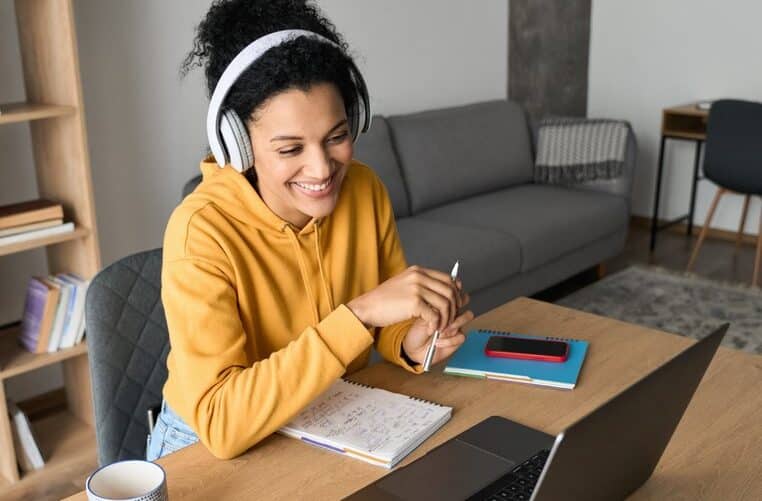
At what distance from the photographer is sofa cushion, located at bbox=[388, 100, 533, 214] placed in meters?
3.57

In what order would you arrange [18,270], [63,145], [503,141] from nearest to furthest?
[63,145] → [18,270] → [503,141]

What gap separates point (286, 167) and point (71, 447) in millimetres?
1704

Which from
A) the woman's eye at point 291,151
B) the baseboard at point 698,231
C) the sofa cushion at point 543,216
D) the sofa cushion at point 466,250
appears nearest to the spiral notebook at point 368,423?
the woman's eye at point 291,151

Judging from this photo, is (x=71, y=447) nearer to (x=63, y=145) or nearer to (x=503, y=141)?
(x=63, y=145)

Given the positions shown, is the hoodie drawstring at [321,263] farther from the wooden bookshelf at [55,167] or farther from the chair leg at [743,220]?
the chair leg at [743,220]

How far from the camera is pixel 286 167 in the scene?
1.19 m

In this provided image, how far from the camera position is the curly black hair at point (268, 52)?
1.16 m


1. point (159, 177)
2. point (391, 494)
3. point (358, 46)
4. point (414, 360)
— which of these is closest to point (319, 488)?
point (391, 494)

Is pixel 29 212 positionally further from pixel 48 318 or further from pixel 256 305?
pixel 256 305

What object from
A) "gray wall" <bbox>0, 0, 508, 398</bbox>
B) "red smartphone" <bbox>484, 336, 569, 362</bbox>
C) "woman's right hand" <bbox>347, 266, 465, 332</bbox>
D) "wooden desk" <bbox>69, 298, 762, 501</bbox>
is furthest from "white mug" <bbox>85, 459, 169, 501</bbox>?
"gray wall" <bbox>0, 0, 508, 398</bbox>

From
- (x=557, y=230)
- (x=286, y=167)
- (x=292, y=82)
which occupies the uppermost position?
(x=292, y=82)

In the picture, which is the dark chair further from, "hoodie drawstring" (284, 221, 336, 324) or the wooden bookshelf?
"hoodie drawstring" (284, 221, 336, 324)

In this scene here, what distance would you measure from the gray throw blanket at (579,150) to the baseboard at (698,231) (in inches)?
39.7

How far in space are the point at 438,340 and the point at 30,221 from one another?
1.45m
